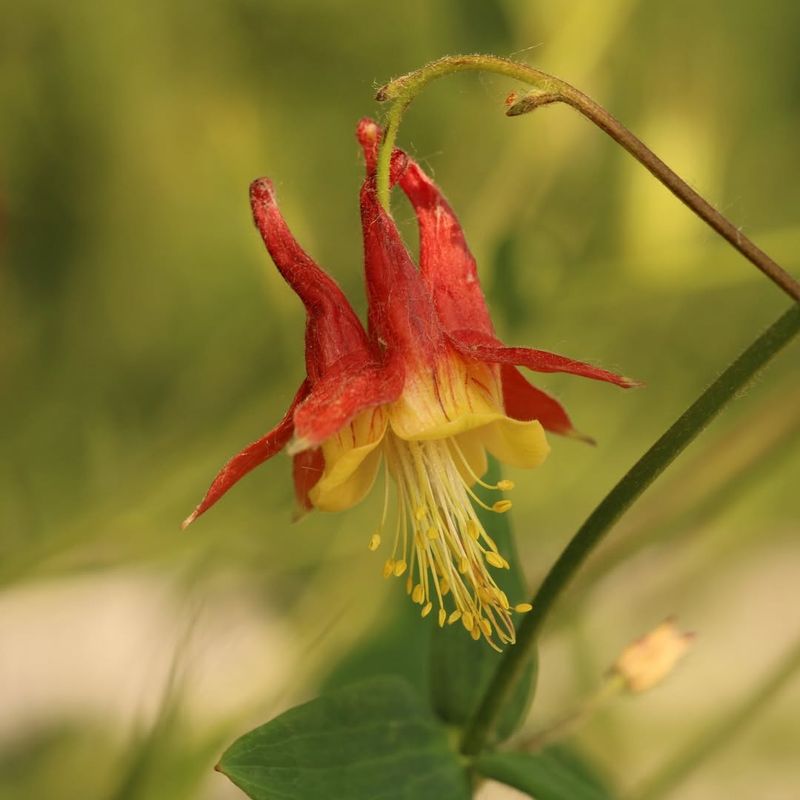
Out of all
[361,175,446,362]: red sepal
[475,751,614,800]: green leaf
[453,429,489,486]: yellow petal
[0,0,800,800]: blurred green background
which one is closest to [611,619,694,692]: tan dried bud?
[475,751,614,800]: green leaf

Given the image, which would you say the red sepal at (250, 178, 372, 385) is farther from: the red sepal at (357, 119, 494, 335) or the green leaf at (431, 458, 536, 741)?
the green leaf at (431, 458, 536, 741)

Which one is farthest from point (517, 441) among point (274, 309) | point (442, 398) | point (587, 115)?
point (274, 309)

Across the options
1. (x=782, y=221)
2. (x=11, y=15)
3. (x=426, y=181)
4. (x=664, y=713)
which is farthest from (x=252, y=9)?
(x=664, y=713)

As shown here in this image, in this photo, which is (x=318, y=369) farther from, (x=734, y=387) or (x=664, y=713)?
(x=664, y=713)

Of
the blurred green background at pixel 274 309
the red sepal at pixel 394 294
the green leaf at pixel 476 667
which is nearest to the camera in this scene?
the red sepal at pixel 394 294

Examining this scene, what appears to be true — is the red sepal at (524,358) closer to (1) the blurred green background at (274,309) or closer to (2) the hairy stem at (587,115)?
(2) the hairy stem at (587,115)

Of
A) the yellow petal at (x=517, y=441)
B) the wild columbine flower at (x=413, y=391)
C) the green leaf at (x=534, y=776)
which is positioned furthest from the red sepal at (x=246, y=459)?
the green leaf at (x=534, y=776)
